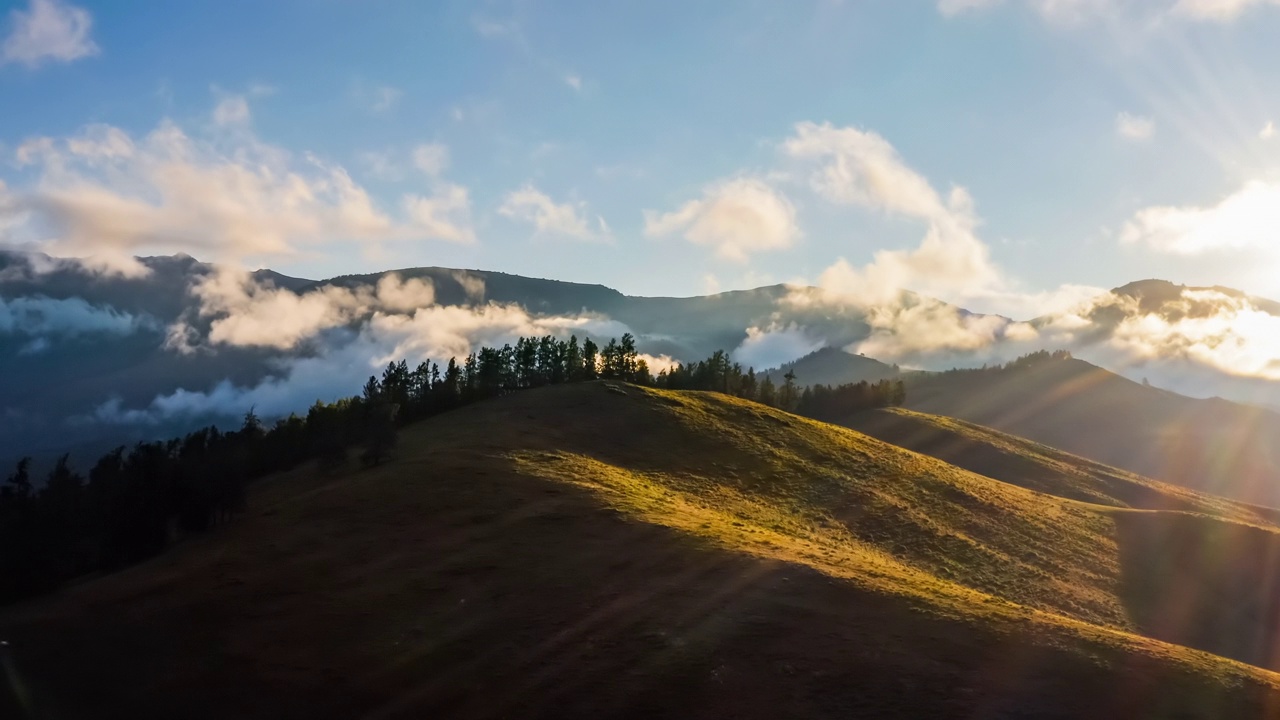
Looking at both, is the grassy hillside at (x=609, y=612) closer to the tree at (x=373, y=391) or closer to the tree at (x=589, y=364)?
the tree at (x=373, y=391)

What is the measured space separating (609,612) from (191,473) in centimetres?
5174

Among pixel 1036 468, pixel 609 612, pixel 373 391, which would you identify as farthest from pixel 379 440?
pixel 1036 468

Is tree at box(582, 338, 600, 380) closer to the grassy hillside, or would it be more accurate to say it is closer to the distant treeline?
the distant treeline

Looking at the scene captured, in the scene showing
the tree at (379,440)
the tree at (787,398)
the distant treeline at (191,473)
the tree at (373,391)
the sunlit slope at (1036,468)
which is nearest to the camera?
the distant treeline at (191,473)

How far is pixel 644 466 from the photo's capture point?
80.2 metres

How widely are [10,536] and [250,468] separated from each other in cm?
3454

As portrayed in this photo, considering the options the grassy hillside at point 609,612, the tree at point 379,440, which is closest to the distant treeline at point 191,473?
the tree at point 379,440

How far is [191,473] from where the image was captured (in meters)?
72.4

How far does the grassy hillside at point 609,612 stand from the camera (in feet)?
107

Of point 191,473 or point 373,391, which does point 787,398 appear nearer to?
point 373,391

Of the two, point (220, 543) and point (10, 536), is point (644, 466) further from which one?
point (10, 536)

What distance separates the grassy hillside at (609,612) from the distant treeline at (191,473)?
684 cm

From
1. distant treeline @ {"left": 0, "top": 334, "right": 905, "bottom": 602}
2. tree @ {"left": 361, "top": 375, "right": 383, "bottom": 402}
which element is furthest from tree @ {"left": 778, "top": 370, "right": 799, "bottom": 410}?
tree @ {"left": 361, "top": 375, "right": 383, "bottom": 402}

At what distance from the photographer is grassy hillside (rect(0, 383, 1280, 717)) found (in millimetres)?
32594
